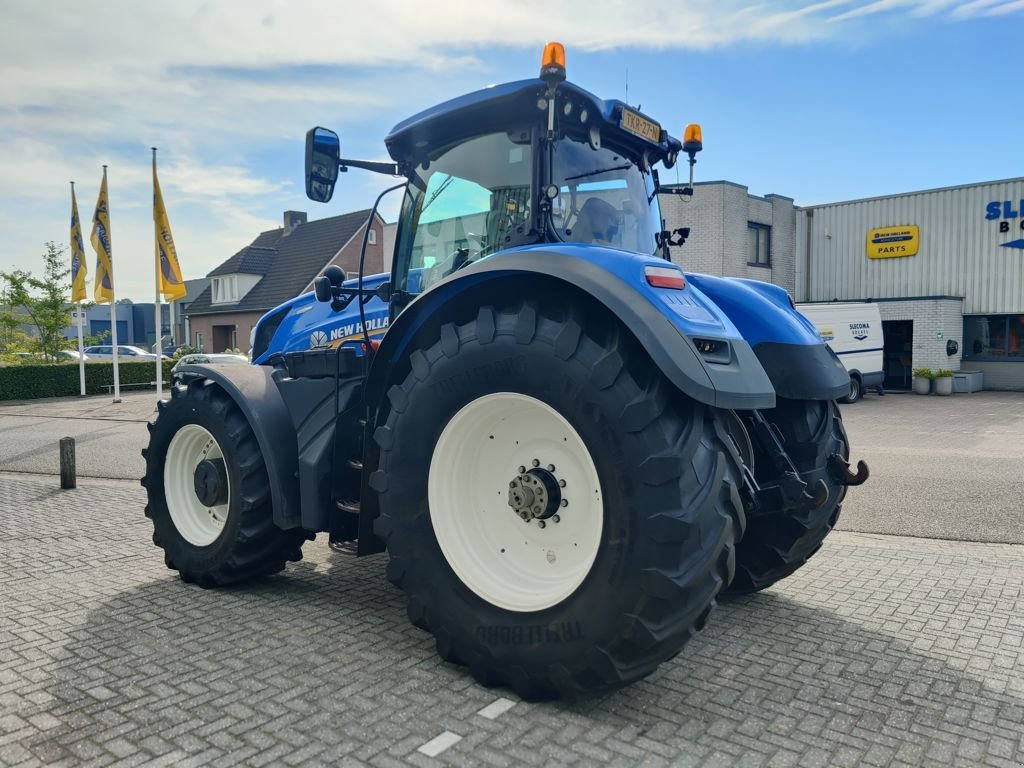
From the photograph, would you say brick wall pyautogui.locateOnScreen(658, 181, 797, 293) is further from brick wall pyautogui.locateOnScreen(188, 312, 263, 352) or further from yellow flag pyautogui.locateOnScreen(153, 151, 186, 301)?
brick wall pyautogui.locateOnScreen(188, 312, 263, 352)

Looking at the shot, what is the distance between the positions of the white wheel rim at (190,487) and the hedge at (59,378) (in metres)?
23.0

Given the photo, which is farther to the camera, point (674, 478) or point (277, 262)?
point (277, 262)

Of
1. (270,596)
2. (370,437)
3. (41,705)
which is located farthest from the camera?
(270,596)

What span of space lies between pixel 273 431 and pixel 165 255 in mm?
16820

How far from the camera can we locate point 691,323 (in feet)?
9.66

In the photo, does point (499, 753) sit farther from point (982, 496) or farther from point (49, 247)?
point (49, 247)

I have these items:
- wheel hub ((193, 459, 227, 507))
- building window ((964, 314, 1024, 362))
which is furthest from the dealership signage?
wheel hub ((193, 459, 227, 507))

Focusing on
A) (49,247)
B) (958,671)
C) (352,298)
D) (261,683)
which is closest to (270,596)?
(261,683)

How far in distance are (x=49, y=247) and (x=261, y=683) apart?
29150 mm

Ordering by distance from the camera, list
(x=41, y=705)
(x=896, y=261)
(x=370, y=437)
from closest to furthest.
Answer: (x=41, y=705), (x=370, y=437), (x=896, y=261)

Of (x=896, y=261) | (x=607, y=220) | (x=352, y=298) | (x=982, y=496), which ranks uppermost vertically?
(x=896, y=261)

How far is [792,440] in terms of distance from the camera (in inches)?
156

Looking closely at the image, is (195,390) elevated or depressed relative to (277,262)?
depressed

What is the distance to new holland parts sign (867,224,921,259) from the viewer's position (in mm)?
25609
